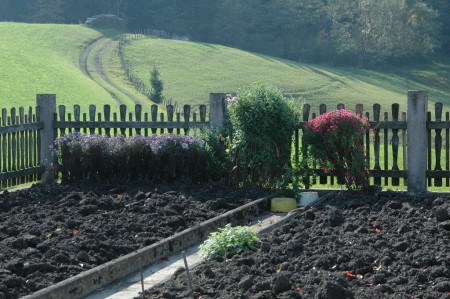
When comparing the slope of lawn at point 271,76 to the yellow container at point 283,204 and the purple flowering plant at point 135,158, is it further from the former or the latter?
the yellow container at point 283,204

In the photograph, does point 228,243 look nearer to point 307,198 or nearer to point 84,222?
point 84,222

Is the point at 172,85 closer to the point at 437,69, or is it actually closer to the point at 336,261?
the point at 437,69

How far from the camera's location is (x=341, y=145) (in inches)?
616

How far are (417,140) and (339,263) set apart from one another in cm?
735

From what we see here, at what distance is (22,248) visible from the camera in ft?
35.3

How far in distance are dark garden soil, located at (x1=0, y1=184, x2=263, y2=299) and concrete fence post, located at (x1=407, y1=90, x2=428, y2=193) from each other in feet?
9.69

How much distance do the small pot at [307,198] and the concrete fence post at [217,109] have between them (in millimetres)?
2577

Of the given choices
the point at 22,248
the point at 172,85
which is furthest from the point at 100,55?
the point at 22,248

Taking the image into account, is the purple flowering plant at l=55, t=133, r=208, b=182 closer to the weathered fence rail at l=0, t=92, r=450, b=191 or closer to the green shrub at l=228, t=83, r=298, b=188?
the green shrub at l=228, t=83, r=298, b=188

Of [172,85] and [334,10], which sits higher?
[334,10]

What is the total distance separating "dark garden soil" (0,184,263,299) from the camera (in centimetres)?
970

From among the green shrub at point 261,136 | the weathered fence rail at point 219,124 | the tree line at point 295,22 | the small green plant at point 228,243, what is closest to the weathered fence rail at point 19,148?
the weathered fence rail at point 219,124

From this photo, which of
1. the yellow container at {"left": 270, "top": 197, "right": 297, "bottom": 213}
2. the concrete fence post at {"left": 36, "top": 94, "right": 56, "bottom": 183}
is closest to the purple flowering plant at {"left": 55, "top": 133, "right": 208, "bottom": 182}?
the concrete fence post at {"left": 36, "top": 94, "right": 56, "bottom": 183}

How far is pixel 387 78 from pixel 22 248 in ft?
250
